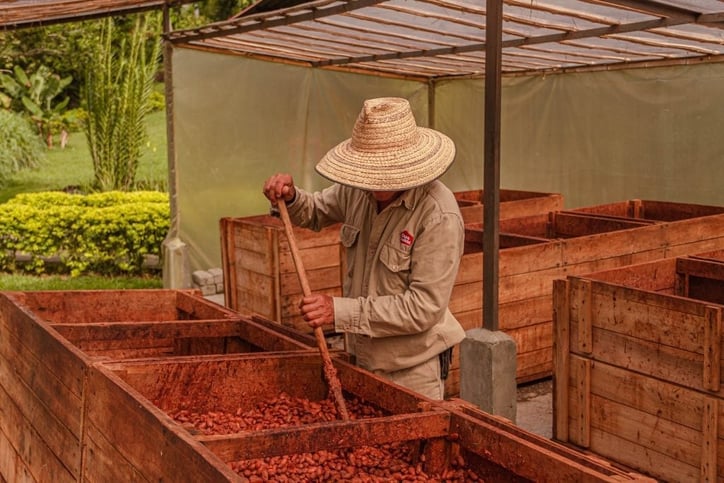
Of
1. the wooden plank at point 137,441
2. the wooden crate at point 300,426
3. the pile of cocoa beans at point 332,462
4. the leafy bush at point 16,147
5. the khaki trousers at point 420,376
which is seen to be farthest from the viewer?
the leafy bush at point 16,147

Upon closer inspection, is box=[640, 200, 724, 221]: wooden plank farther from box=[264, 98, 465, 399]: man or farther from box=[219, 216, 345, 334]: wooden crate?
box=[264, 98, 465, 399]: man

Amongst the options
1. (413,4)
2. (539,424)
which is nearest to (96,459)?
(539,424)

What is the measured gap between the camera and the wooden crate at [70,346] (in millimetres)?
4062

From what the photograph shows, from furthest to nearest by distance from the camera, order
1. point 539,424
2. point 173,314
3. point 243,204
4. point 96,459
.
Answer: point 243,204 < point 539,424 < point 173,314 < point 96,459

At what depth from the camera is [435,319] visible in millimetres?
3943

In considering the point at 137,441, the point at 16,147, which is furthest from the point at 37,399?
the point at 16,147

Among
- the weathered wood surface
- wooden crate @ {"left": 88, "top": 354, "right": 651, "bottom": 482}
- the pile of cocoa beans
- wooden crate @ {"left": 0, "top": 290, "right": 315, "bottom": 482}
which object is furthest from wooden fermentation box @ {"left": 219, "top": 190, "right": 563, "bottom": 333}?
the pile of cocoa beans

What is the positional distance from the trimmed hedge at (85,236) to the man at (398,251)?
335 inches

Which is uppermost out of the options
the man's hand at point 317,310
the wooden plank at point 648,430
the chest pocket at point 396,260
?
the chest pocket at point 396,260

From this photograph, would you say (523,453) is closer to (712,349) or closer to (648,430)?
(712,349)

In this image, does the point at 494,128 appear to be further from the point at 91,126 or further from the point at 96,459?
the point at 91,126

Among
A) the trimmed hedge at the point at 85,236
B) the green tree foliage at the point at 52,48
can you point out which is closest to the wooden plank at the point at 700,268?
the trimmed hedge at the point at 85,236

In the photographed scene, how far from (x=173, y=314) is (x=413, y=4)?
339cm

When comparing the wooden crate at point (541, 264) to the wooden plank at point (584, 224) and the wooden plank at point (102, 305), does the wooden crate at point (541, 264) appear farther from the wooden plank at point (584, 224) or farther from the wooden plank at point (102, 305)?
the wooden plank at point (102, 305)
